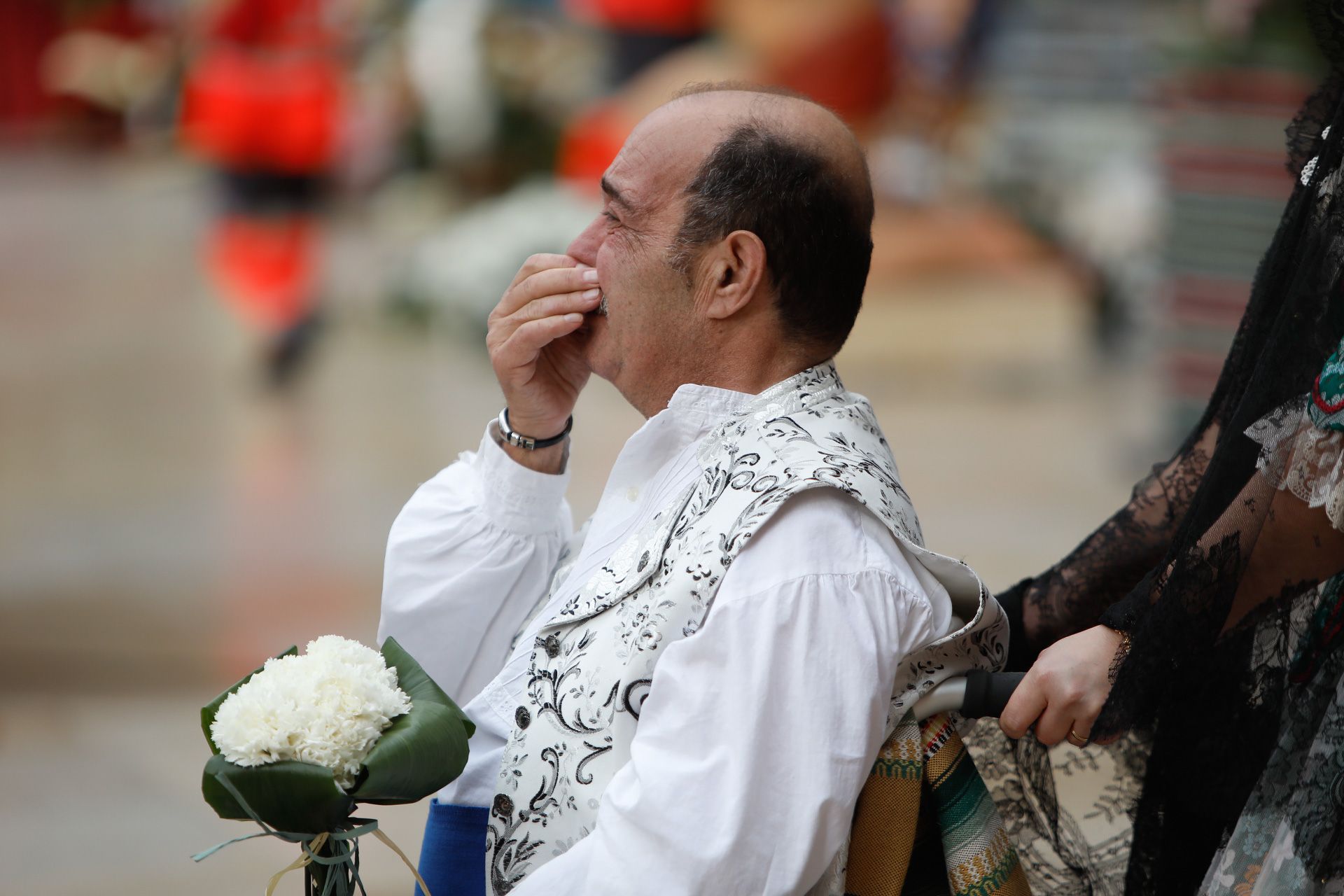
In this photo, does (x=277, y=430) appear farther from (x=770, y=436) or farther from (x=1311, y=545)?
(x=1311, y=545)

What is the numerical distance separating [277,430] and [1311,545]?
255 inches

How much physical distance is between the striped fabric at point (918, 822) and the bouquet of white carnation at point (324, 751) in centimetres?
48

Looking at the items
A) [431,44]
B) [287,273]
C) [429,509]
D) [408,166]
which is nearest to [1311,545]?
[429,509]

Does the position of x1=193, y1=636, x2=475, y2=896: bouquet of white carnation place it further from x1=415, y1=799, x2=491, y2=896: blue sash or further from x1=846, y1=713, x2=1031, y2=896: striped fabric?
x1=846, y1=713, x2=1031, y2=896: striped fabric

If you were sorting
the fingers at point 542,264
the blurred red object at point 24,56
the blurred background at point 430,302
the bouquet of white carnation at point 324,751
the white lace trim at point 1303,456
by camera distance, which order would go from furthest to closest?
the blurred red object at point 24,56 → the blurred background at point 430,302 → the fingers at point 542,264 → the bouquet of white carnation at point 324,751 → the white lace trim at point 1303,456

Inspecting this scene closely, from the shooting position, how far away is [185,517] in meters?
5.89

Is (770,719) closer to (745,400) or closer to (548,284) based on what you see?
(745,400)

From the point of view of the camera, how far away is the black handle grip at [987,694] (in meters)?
1.63

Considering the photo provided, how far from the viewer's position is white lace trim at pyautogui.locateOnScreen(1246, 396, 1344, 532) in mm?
1405

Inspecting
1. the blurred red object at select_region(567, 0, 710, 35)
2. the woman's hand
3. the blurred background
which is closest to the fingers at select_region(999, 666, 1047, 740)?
the woman's hand

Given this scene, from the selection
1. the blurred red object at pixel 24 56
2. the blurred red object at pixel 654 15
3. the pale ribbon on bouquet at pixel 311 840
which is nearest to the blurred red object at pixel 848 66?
the blurred red object at pixel 654 15

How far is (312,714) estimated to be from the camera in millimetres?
1549

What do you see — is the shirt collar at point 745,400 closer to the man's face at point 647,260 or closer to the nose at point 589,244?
the man's face at point 647,260

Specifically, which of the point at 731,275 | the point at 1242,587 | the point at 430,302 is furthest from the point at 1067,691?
the point at 430,302
